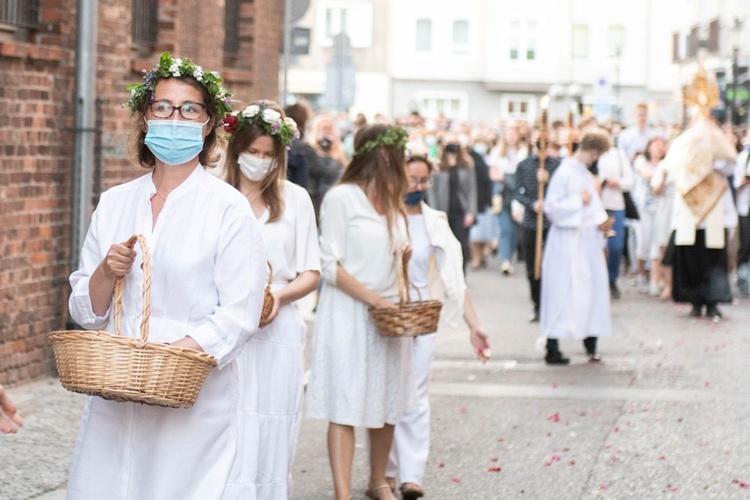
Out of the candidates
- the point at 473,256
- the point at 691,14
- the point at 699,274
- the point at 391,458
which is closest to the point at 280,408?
the point at 391,458

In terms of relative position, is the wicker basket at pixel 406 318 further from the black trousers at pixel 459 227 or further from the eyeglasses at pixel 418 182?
the black trousers at pixel 459 227

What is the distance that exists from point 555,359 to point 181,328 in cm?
880

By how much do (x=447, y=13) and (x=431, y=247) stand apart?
233 feet

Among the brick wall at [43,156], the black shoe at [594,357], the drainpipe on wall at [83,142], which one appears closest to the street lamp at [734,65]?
the black shoe at [594,357]

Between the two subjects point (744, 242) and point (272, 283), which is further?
point (744, 242)

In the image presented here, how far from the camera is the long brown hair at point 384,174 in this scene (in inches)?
309

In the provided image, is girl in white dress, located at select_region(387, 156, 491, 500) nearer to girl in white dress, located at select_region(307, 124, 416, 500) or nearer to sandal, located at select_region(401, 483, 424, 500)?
sandal, located at select_region(401, 483, 424, 500)

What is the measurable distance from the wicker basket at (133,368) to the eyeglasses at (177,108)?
0.71 m

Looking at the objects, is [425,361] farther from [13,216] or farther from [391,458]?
[13,216]

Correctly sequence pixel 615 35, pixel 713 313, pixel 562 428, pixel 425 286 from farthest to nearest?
pixel 615 35 < pixel 713 313 < pixel 562 428 < pixel 425 286

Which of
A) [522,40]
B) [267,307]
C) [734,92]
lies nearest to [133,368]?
[267,307]

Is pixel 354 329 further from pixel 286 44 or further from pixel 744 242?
pixel 744 242

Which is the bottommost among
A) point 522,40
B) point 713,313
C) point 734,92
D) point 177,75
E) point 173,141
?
point 713,313

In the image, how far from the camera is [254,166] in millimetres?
6957
